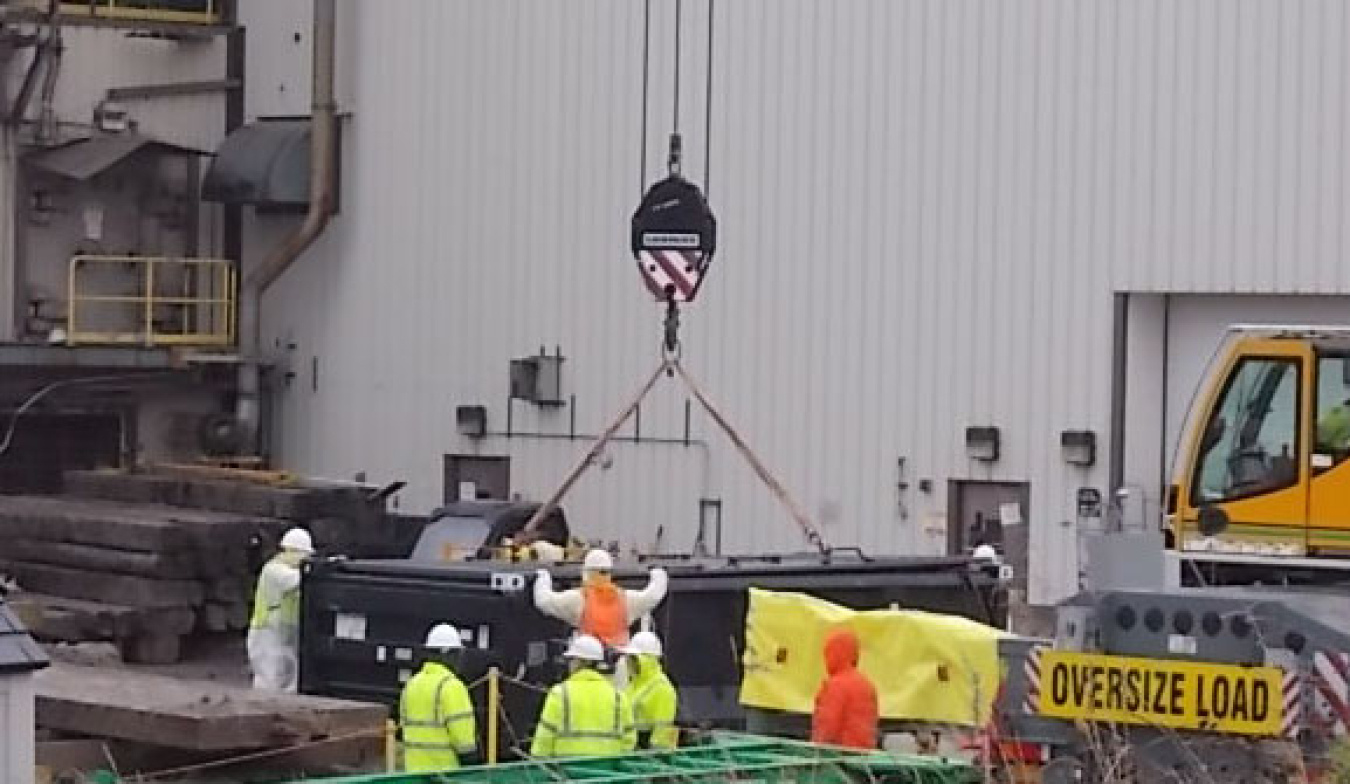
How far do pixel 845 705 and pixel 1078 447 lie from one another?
10202 mm

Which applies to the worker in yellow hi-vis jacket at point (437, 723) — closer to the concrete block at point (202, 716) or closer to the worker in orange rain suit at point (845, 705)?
the concrete block at point (202, 716)

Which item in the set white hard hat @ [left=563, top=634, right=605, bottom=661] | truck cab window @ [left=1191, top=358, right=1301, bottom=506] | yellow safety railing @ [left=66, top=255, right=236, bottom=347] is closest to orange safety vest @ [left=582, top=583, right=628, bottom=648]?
white hard hat @ [left=563, top=634, right=605, bottom=661]

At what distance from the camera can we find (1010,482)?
86.3 feet

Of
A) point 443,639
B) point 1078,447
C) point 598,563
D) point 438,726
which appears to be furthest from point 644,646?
point 1078,447

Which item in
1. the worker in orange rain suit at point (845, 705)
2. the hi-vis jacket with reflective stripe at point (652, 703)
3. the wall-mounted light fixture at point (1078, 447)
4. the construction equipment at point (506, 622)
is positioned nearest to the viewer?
the worker in orange rain suit at point (845, 705)

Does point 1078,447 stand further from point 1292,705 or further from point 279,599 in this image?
point 1292,705

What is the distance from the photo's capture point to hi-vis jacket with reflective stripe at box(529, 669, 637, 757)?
1489cm

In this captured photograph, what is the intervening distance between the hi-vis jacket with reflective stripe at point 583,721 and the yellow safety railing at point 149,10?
18.8 metres

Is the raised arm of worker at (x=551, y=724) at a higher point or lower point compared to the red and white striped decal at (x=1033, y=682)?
lower

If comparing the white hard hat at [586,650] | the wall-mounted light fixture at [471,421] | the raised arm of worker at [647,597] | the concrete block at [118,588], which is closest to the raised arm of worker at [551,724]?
the white hard hat at [586,650]

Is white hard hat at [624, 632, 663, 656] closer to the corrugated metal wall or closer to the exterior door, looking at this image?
the exterior door

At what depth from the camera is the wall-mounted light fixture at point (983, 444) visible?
1035 inches

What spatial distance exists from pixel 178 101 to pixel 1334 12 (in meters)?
14.3

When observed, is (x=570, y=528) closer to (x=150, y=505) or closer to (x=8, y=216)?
(x=150, y=505)
